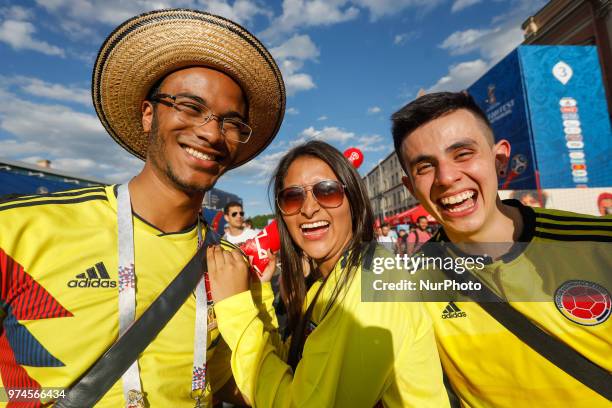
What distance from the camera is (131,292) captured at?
5.77 ft

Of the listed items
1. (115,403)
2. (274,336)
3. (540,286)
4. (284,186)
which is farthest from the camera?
(284,186)

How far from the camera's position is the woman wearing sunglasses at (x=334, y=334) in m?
1.50

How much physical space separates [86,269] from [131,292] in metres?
0.26

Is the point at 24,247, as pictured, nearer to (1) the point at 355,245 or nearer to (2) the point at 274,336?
(2) the point at 274,336

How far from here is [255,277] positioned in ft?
7.41

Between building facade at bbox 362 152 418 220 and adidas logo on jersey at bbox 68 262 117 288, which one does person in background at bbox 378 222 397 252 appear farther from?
building facade at bbox 362 152 418 220

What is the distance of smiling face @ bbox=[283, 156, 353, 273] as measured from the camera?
218cm

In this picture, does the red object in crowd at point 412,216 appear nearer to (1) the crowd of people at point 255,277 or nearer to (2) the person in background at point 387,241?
(2) the person in background at point 387,241

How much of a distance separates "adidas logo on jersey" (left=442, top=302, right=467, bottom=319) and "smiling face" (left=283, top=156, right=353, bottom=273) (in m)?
0.75

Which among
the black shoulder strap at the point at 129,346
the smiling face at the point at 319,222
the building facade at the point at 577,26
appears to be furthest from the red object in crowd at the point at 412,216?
the black shoulder strap at the point at 129,346

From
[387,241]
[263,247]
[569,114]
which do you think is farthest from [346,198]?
[569,114]

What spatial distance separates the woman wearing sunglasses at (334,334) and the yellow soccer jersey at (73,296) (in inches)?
13.2

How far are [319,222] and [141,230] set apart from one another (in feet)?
3.67

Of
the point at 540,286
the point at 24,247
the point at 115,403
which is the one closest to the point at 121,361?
the point at 115,403
